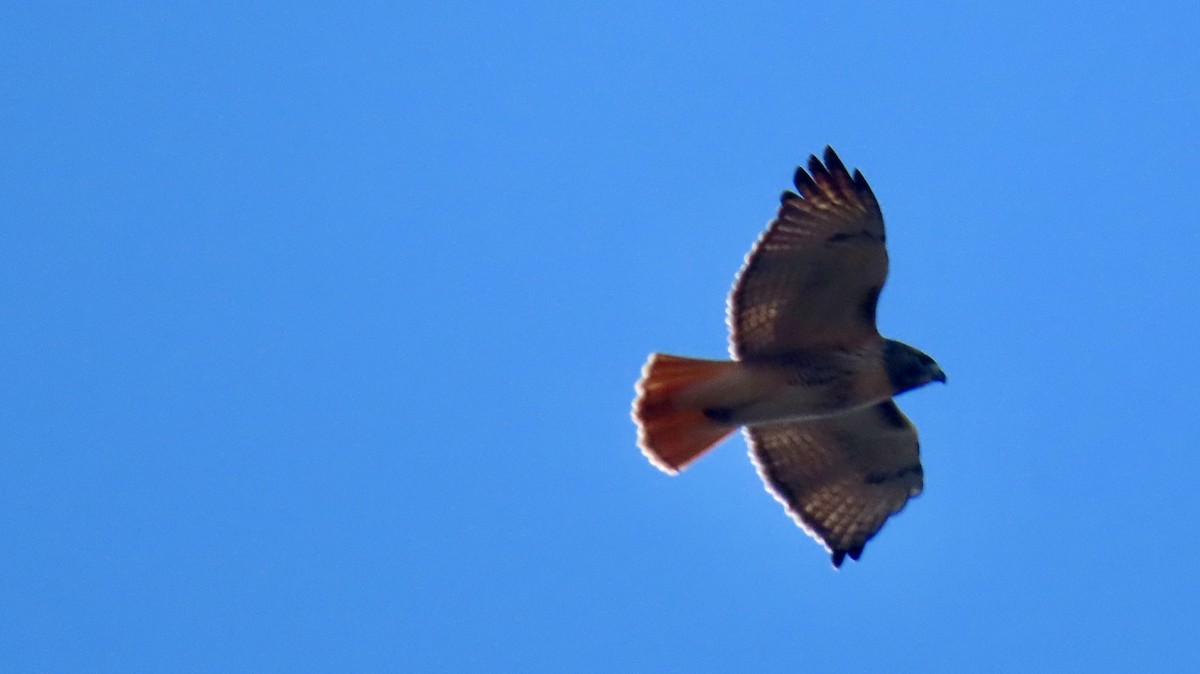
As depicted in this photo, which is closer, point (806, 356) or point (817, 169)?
point (817, 169)

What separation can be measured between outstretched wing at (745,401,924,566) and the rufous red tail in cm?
74

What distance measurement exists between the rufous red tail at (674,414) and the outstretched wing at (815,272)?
333 millimetres

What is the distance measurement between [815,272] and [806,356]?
61 centimetres

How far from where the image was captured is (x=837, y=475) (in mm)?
10406

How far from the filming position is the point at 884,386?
30.8 feet

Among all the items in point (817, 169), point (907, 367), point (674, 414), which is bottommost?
point (907, 367)

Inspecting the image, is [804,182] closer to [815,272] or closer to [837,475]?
[815,272]

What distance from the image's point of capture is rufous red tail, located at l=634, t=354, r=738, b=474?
9.40 metres

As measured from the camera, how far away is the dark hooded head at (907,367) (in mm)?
9344

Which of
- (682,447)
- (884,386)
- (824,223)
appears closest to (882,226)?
(824,223)

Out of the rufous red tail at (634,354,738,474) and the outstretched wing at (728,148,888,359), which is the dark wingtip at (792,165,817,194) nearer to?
the outstretched wing at (728,148,888,359)

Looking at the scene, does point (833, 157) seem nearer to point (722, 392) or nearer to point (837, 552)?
point (722, 392)

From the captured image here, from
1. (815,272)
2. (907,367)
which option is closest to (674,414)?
(815,272)

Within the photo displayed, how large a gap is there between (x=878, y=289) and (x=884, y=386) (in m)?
0.60
